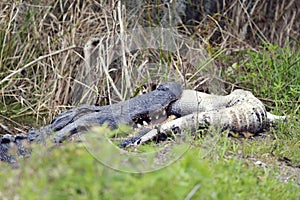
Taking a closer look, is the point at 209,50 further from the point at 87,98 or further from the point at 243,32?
the point at 87,98

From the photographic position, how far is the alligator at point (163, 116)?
3.85 meters

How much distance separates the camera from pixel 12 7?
17.5 ft

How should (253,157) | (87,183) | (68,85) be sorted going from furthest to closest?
(68,85)
(253,157)
(87,183)

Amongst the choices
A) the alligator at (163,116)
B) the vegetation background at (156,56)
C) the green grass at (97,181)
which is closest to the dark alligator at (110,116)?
the alligator at (163,116)

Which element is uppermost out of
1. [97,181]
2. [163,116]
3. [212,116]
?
[97,181]

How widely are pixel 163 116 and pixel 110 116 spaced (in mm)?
426

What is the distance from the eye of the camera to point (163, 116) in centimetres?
430

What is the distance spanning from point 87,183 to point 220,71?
3.36 m

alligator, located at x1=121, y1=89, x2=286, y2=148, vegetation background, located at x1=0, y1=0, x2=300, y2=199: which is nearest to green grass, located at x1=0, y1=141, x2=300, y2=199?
vegetation background, located at x1=0, y1=0, x2=300, y2=199

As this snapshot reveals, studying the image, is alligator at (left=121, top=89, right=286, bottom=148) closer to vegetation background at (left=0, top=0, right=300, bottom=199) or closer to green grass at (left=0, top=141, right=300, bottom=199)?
vegetation background at (left=0, top=0, right=300, bottom=199)

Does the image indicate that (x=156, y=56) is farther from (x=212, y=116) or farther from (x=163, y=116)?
(x=212, y=116)

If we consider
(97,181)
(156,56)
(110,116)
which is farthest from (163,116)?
(97,181)

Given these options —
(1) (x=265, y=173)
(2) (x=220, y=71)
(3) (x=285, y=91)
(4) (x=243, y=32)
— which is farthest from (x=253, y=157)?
(4) (x=243, y=32)

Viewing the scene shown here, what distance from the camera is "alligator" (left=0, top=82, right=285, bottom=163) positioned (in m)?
3.85
